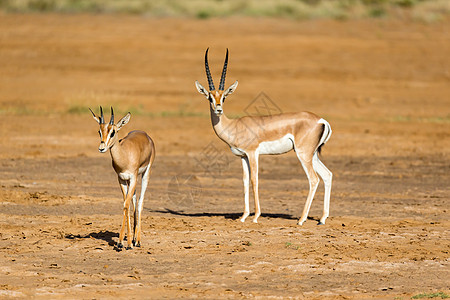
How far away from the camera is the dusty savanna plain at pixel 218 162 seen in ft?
32.4

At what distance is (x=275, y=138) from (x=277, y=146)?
142 mm

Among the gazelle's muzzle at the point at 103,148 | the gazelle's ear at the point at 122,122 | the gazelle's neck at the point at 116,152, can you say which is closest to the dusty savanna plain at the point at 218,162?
the gazelle's neck at the point at 116,152

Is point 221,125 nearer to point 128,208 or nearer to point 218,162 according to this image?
point 128,208

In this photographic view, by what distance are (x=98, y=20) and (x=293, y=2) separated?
10887mm

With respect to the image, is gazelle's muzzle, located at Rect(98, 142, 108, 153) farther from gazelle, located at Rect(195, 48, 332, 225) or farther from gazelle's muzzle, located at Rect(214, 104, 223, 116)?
gazelle, located at Rect(195, 48, 332, 225)

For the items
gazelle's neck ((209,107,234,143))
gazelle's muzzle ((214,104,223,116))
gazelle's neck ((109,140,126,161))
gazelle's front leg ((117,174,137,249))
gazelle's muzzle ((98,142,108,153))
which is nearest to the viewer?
gazelle's muzzle ((98,142,108,153))

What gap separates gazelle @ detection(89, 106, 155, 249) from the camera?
10164mm

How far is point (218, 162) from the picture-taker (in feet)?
64.6

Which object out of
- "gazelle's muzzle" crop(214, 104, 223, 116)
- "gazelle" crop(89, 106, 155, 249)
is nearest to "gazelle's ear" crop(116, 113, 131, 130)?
"gazelle" crop(89, 106, 155, 249)

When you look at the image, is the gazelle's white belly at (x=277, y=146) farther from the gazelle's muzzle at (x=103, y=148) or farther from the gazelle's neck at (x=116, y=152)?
the gazelle's muzzle at (x=103, y=148)

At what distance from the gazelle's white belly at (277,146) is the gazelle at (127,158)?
2310mm

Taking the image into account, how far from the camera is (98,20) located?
38.8 metres

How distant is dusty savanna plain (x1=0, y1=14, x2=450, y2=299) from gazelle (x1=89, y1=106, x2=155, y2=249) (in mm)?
468

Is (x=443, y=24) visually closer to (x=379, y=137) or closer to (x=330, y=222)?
(x=379, y=137)
